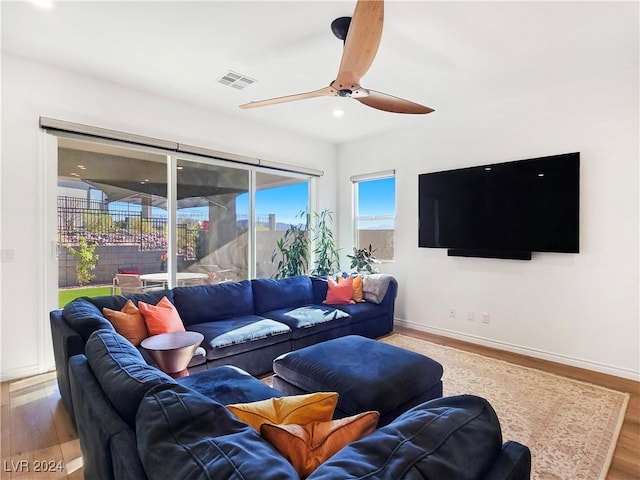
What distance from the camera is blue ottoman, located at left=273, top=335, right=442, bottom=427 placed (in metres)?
1.89

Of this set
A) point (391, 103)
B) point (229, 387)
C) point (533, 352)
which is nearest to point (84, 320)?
point (229, 387)

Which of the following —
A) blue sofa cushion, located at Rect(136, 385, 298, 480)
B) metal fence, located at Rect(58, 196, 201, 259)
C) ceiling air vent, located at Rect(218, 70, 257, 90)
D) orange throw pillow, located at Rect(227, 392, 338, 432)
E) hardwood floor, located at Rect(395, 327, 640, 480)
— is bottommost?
hardwood floor, located at Rect(395, 327, 640, 480)

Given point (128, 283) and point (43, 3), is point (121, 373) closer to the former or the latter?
point (43, 3)

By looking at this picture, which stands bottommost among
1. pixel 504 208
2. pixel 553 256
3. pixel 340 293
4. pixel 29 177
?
pixel 340 293

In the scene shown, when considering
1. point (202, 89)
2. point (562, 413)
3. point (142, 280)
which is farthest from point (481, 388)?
point (202, 89)

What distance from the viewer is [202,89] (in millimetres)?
3441

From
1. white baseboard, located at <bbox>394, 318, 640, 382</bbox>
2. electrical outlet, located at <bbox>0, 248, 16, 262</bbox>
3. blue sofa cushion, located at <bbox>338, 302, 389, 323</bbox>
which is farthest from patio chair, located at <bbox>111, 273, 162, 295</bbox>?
white baseboard, located at <bbox>394, 318, 640, 382</bbox>

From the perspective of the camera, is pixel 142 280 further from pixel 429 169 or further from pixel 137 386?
pixel 429 169

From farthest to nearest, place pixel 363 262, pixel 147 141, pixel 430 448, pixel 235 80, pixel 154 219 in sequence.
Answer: pixel 363 262
pixel 154 219
pixel 147 141
pixel 235 80
pixel 430 448

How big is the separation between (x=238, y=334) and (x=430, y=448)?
2.35m

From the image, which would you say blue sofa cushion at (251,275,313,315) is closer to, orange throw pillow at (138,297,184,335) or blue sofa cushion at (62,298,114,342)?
orange throw pillow at (138,297,184,335)

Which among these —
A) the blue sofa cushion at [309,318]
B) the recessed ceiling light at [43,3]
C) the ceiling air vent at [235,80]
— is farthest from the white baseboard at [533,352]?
the recessed ceiling light at [43,3]

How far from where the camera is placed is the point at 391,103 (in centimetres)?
266

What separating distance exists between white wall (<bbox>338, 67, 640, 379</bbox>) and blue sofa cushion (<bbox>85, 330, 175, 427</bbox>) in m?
3.61
